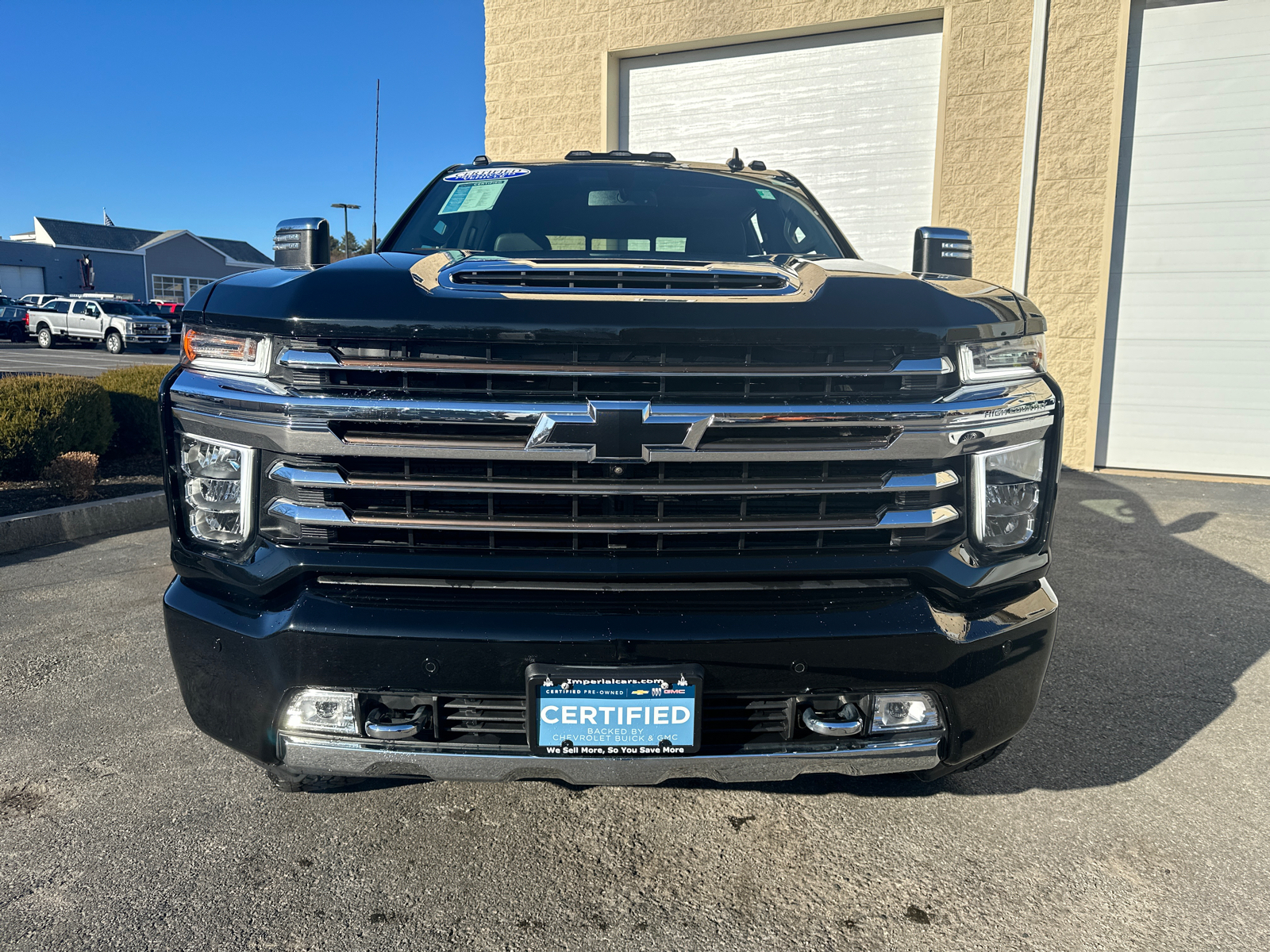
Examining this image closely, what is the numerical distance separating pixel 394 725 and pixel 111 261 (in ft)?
207

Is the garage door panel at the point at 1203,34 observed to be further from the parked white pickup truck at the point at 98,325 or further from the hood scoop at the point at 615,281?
the parked white pickup truck at the point at 98,325

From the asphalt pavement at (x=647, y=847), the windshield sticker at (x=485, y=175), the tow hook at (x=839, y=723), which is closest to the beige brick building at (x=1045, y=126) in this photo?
the asphalt pavement at (x=647, y=847)

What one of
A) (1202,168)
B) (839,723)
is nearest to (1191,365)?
(1202,168)

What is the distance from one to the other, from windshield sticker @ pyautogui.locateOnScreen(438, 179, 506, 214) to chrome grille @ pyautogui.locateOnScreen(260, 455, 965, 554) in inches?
68.0

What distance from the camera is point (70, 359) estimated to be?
79.9 feet

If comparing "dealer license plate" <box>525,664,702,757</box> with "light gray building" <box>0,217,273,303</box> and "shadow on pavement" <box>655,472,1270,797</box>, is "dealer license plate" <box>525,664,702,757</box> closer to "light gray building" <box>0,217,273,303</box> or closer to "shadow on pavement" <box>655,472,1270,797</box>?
"shadow on pavement" <box>655,472,1270,797</box>

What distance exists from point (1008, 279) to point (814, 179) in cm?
242

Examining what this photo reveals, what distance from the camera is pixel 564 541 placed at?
192 centimetres

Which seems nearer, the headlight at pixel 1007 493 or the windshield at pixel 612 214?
the headlight at pixel 1007 493

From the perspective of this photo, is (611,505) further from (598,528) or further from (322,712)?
(322,712)

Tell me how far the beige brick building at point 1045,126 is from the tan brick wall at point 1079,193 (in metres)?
0.01

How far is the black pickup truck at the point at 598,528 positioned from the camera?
71.7 inches

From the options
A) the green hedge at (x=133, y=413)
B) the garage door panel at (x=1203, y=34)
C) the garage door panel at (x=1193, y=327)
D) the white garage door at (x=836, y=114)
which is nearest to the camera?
the green hedge at (x=133, y=413)

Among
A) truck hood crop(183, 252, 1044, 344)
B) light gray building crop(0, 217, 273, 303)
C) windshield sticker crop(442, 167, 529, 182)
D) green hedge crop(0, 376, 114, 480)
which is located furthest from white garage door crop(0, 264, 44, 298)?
truck hood crop(183, 252, 1044, 344)
